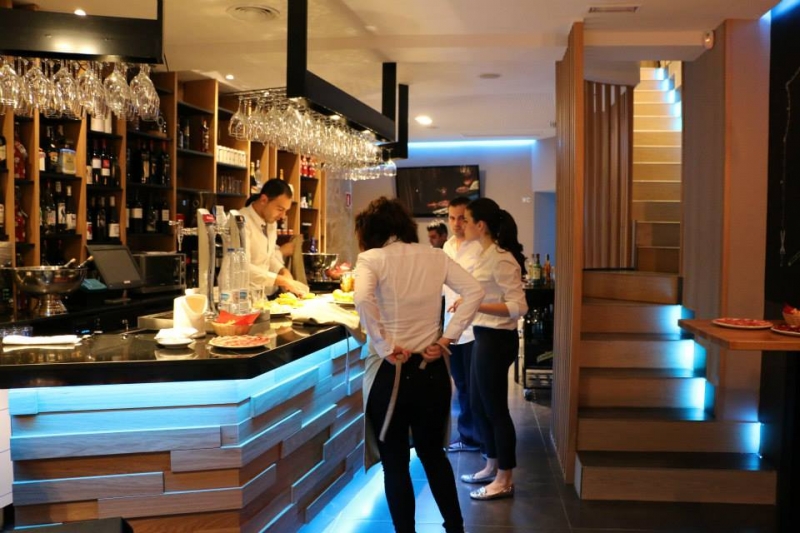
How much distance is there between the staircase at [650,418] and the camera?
4.05 meters

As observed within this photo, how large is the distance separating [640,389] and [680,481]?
0.74 m

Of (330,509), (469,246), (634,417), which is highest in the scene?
(469,246)

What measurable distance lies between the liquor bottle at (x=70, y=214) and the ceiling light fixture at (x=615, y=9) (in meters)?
3.73

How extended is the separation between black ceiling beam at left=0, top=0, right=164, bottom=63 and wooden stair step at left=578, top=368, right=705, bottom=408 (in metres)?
3.28

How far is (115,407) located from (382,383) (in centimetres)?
100

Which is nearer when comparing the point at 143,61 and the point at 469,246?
the point at 143,61

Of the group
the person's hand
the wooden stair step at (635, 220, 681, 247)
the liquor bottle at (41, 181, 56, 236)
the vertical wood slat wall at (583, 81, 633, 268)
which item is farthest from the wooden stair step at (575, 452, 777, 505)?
the liquor bottle at (41, 181, 56, 236)

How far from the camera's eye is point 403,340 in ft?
9.38

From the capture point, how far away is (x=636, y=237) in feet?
21.4

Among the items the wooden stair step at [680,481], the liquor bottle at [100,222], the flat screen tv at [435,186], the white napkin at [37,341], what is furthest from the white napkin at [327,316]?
the flat screen tv at [435,186]

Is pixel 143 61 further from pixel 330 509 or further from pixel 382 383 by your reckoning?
pixel 330 509

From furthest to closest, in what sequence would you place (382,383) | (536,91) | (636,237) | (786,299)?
(536,91)
(636,237)
(786,299)
(382,383)

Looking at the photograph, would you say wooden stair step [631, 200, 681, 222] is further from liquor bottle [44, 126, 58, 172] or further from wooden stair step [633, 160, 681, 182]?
liquor bottle [44, 126, 58, 172]

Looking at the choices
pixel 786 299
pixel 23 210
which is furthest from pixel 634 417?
pixel 23 210
